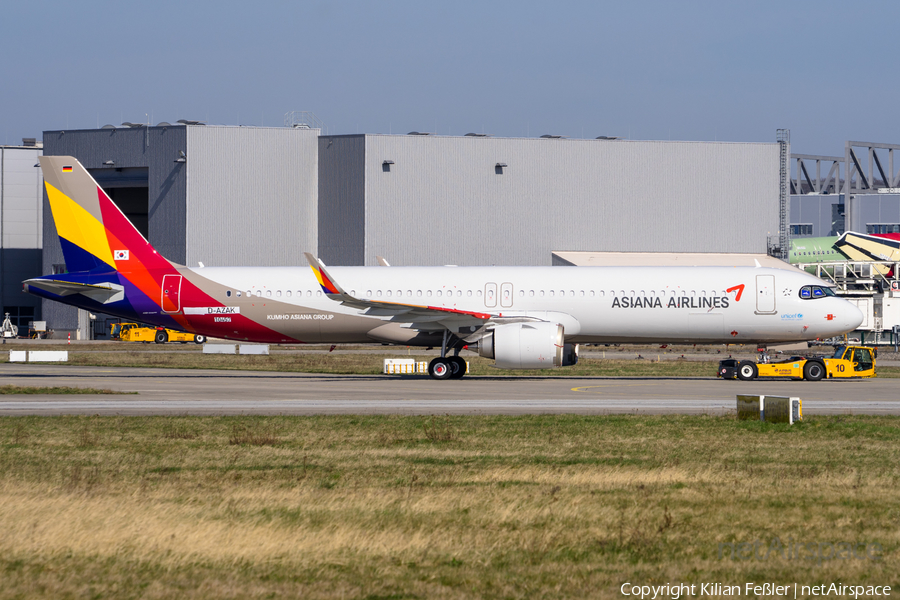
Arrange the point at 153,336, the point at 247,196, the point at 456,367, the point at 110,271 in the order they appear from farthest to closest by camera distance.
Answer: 1. the point at 153,336
2. the point at 247,196
3. the point at 110,271
4. the point at 456,367

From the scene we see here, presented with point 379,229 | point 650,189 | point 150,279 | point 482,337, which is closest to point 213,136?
point 379,229

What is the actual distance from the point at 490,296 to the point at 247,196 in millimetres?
47251

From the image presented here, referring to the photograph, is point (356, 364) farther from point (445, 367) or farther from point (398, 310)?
point (398, 310)

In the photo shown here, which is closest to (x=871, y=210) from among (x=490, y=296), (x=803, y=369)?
(x=803, y=369)

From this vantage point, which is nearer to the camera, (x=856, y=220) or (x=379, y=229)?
(x=379, y=229)

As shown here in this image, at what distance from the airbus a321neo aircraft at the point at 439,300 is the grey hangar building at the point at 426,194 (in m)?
39.2

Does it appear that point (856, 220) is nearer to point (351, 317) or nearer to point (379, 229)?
point (379, 229)

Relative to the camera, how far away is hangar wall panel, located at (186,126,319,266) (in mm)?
79438

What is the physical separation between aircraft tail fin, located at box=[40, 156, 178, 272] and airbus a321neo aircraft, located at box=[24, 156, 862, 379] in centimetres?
4

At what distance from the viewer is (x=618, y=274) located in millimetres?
37281

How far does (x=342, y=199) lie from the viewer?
262ft

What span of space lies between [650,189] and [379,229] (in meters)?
23.8

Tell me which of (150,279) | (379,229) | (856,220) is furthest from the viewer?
(856,220)

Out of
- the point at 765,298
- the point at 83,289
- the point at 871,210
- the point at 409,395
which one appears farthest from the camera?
the point at 871,210
